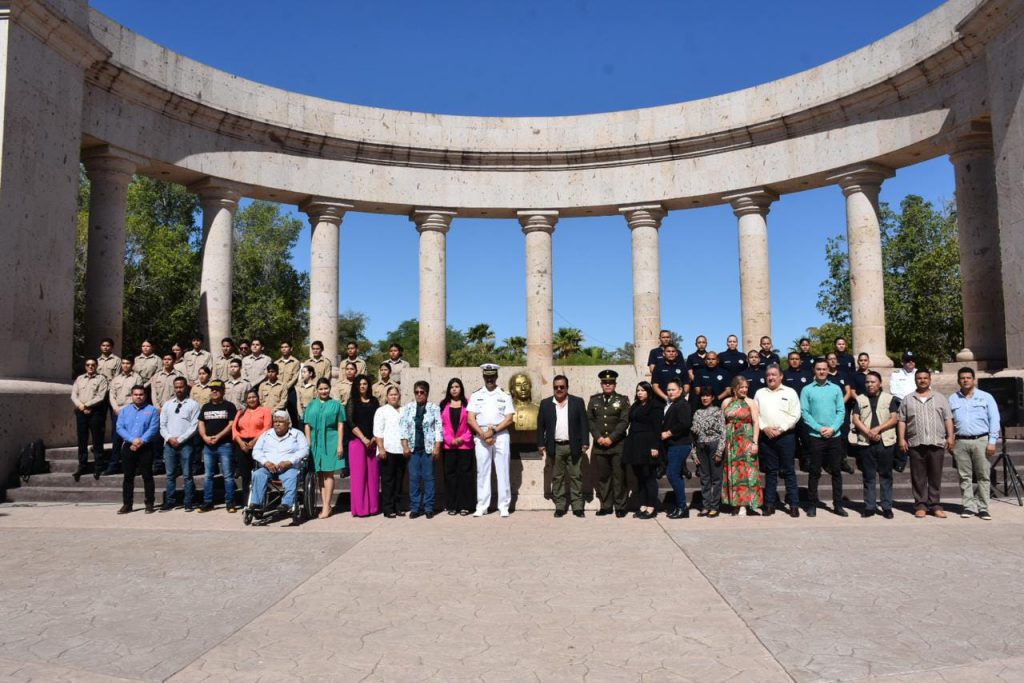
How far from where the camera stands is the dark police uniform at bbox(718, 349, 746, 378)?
16.8 metres

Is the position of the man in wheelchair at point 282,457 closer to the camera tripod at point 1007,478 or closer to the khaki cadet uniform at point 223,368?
the khaki cadet uniform at point 223,368

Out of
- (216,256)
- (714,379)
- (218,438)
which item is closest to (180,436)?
(218,438)

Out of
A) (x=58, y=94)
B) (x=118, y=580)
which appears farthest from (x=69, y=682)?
(x=58, y=94)

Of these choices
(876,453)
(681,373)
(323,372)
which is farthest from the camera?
(323,372)

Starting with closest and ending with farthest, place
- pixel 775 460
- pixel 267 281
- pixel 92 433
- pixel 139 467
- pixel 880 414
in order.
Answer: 1. pixel 775 460
2. pixel 880 414
3. pixel 139 467
4. pixel 92 433
5. pixel 267 281

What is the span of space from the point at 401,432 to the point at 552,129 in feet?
54.8

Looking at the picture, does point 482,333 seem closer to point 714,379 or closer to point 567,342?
point 567,342

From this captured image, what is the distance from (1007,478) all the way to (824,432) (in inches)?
176

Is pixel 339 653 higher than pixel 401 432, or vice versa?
pixel 401 432

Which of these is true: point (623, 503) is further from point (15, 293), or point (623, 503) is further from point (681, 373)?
point (15, 293)

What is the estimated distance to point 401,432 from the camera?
1441 centimetres

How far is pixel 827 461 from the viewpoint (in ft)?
45.3

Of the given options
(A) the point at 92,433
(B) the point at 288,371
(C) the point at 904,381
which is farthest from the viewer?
(B) the point at 288,371

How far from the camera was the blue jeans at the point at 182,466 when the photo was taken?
14.7m
